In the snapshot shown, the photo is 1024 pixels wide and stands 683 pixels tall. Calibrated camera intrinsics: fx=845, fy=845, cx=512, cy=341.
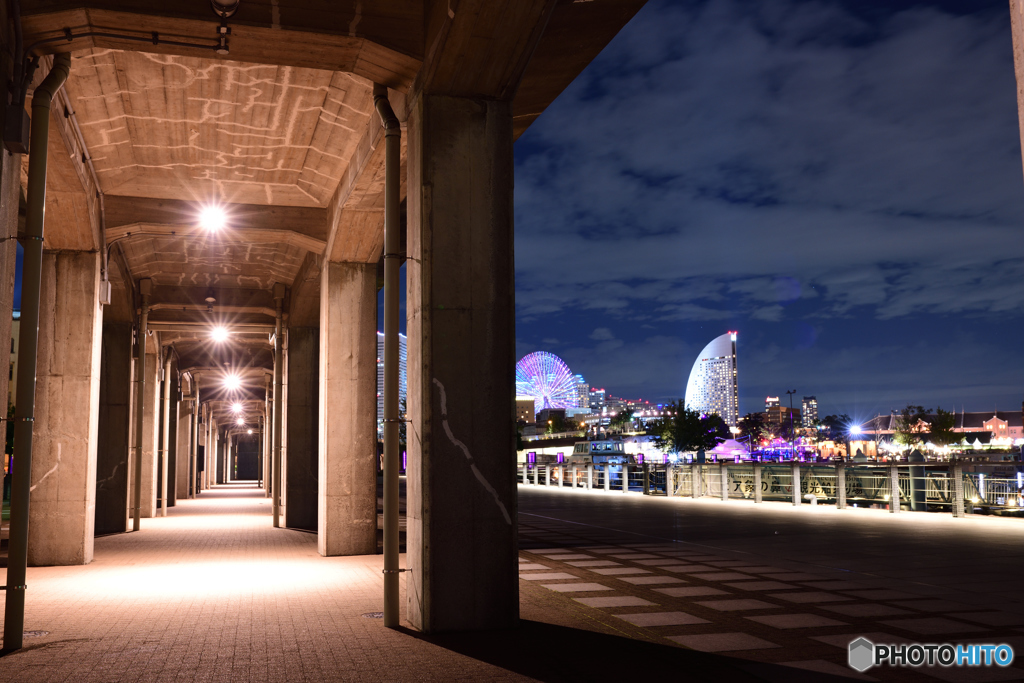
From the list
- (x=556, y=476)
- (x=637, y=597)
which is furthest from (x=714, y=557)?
(x=556, y=476)

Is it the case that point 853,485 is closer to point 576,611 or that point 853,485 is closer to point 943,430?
point 576,611

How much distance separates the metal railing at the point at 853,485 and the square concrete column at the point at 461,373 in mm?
15201

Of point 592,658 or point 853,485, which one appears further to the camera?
point 853,485

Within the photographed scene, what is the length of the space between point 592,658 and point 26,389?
206 inches

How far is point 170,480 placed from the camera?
33.6 m

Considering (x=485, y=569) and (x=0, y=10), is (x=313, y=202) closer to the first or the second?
(x=0, y=10)

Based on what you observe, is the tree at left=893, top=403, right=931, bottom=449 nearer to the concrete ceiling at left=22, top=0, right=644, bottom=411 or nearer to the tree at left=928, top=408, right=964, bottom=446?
the tree at left=928, top=408, right=964, bottom=446

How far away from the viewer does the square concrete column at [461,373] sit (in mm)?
7680

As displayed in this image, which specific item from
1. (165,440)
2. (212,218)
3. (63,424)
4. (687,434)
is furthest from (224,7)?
(687,434)

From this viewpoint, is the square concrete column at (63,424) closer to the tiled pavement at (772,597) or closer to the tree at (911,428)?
the tiled pavement at (772,597)

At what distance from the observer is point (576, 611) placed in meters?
8.38

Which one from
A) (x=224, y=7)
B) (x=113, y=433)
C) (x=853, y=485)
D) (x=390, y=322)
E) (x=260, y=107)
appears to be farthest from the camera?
(x=853, y=485)

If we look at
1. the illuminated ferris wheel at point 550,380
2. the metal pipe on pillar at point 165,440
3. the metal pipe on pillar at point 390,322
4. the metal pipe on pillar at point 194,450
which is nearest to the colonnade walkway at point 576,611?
the metal pipe on pillar at point 390,322

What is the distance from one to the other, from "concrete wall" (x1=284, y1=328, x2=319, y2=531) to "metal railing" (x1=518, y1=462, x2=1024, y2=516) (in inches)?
515
